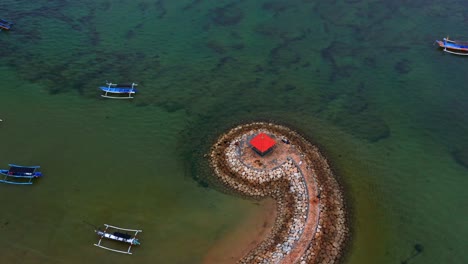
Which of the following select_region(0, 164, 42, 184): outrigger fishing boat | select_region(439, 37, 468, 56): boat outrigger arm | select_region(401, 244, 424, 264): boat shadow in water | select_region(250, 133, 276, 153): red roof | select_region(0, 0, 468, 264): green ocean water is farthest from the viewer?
select_region(439, 37, 468, 56): boat outrigger arm

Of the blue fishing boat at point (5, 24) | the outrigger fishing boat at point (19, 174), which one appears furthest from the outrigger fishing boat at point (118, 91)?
the blue fishing boat at point (5, 24)

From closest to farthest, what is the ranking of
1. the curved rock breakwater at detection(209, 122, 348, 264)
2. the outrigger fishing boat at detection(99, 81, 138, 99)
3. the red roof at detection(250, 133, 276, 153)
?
1. the curved rock breakwater at detection(209, 122, 348, 264)
2. the red roof at detection(250, 133, 276, 153)
3. the outrigger fishing boat at detection(99, 81, 138, 99)

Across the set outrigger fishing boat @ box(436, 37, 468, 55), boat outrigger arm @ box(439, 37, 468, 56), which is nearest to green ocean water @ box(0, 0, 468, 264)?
outrigger fishing boat @ box(436, 37, 468, 55)

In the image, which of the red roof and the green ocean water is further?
the red roof

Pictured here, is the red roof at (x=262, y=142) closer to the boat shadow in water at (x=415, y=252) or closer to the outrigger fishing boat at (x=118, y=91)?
the boat shadow in water at (x=415, y=252)

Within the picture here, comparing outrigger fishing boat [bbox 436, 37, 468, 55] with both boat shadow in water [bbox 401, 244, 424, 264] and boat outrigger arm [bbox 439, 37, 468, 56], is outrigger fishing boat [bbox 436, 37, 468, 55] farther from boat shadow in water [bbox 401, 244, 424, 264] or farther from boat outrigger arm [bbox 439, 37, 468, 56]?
boat shadow in water [bbox 401, 244, 424, 264]

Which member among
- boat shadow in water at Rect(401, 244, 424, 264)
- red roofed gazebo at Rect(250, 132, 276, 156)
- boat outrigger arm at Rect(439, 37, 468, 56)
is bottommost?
boat shadow in water at Rect(401, 244, 424, 264)

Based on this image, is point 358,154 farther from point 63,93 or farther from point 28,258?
point 63,93
